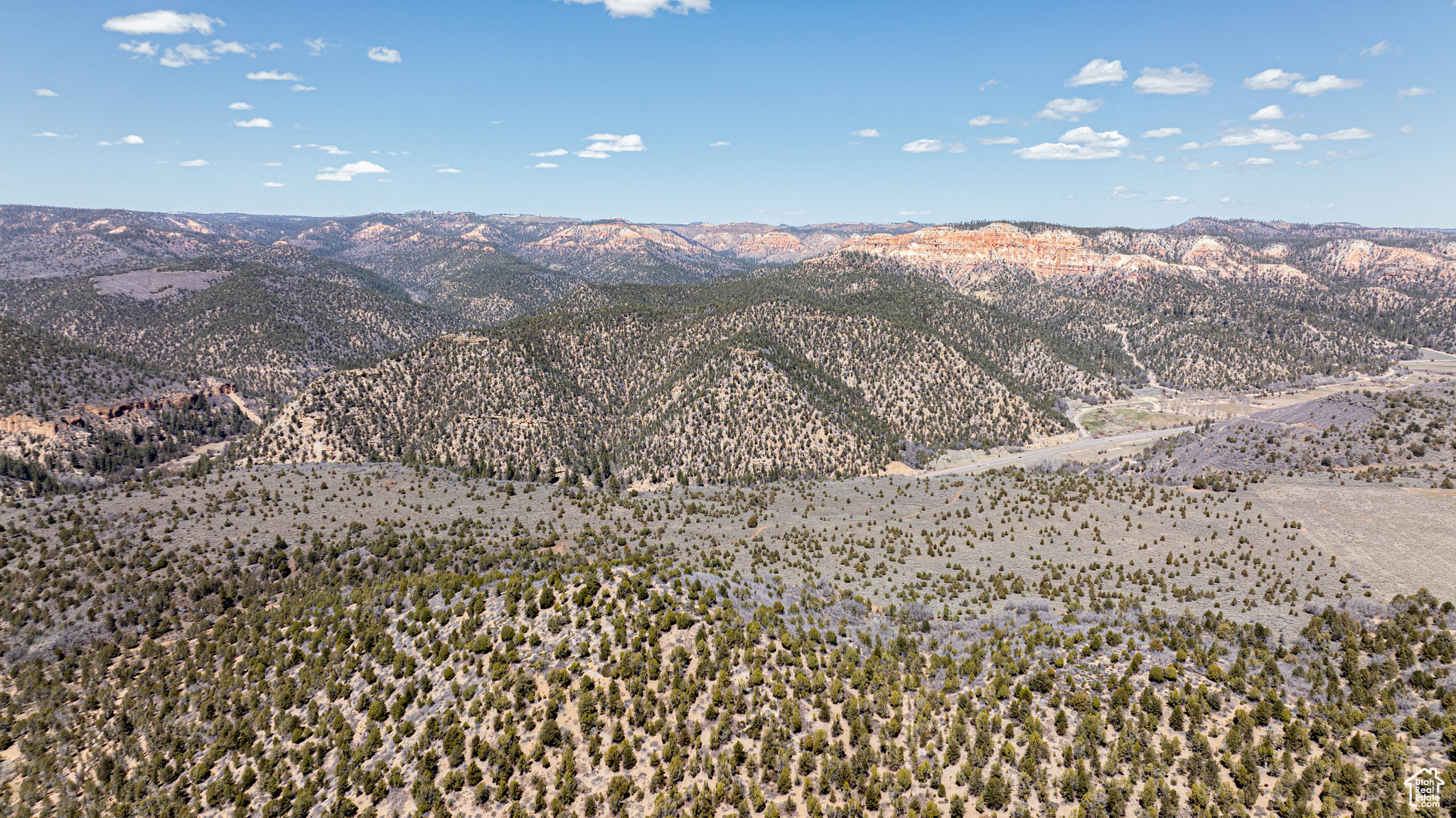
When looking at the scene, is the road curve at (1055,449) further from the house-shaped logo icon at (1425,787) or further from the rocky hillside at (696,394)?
the house-shaped logo icon at (1425,787)

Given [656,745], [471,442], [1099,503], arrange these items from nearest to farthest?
1. [656,745]
2. [1099,503]
3. [471,442]

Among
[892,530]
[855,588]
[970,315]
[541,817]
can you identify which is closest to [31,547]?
[541,817]

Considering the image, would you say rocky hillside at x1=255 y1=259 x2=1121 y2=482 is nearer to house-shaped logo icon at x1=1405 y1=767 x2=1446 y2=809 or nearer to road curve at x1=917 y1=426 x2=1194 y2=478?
road curve at x1=917 y1=426 x2=1194 y2=478

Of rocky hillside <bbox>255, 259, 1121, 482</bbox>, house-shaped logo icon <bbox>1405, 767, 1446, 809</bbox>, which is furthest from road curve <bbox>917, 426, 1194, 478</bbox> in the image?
house-shaped logo icon <bbox>1405, 767, 1446, 809</bbox>

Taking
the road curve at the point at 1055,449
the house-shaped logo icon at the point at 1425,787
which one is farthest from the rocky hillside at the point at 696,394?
the house-shaped logo icon at the point at 1425,787

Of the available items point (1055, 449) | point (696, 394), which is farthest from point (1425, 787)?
point (1055, 449)

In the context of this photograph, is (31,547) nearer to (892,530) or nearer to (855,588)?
(855,588)
